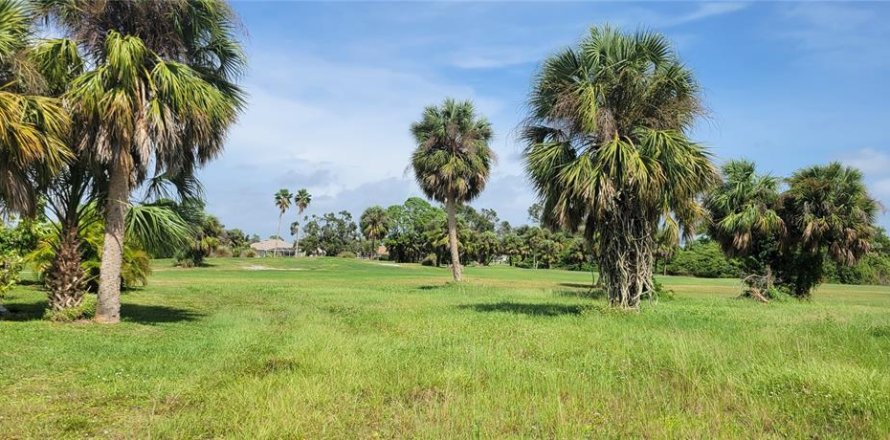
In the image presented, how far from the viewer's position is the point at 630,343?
10.3 m

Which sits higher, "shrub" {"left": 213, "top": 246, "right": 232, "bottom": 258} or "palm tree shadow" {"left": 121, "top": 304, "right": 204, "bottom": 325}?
"shrub" {"left": 213, "top": 246, "right": 232, "bottom": 258}

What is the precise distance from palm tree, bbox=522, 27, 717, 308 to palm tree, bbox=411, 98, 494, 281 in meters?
18.4

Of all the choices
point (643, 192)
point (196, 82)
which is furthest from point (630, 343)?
point (196, 82)

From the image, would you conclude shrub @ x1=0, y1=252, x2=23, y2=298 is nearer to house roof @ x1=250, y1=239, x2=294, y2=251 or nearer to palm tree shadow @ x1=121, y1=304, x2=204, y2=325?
palm tree shadow @ x1=121, y1=304, x2=204, y2=325

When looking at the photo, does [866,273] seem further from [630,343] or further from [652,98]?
[630,343]

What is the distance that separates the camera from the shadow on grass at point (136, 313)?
14.7m

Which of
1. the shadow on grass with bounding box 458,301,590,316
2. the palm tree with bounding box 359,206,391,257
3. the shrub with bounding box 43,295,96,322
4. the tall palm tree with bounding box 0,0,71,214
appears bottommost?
the shadow on grass with bounding box 458,301,590,316

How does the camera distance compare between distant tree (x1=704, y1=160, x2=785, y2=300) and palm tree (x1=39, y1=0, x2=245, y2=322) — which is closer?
palm tree (x1=39, y1=0, x2=245, y2=322)

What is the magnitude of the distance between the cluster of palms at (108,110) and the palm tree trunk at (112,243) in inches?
0.9

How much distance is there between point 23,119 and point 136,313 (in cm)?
686

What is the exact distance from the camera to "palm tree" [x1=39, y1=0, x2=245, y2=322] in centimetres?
1248

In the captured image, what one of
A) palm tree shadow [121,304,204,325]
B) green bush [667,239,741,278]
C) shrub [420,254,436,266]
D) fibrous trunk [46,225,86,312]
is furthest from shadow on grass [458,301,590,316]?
green bush [667,239,741,278]

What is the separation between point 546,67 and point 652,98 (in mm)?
2907

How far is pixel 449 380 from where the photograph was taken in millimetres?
7559
